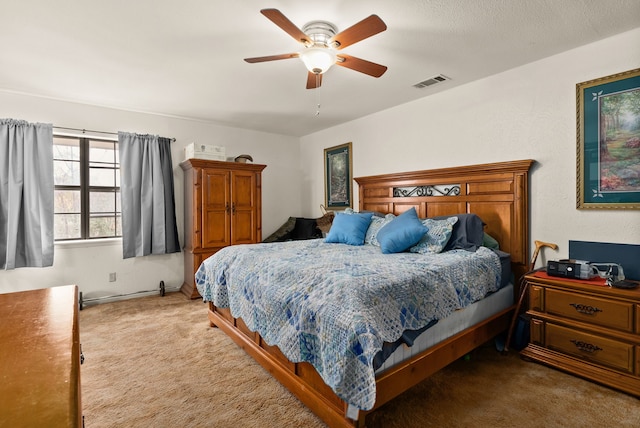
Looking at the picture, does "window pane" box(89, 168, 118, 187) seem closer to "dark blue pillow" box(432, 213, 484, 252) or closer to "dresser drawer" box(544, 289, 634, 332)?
"dark blue pillow" box(432, 213, 484, 252)

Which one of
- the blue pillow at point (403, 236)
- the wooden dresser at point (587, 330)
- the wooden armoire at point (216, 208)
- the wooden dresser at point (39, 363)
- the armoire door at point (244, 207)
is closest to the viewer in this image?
the wooden dresser at point (39, 363)

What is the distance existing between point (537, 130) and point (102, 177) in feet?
16.5

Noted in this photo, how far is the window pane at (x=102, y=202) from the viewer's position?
4.09 meters

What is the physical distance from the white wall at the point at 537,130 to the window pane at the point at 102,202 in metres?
3.89

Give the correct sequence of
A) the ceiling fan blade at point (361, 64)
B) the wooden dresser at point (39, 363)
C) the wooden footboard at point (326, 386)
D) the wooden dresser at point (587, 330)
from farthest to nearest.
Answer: the ceiling fan blade at point (361, 64)
the wooden dresser at point (587, 330)
the wooden footboard at point (326, 386)
the wooden dresser at point (39, 363)

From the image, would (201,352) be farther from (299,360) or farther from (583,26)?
(583,26)

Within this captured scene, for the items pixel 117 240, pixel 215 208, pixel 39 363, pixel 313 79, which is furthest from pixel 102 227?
pixel 39 363

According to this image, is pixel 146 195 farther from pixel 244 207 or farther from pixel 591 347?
pixel 591 347

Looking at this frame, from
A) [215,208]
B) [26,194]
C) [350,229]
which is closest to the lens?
[350,229]

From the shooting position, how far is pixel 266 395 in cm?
206

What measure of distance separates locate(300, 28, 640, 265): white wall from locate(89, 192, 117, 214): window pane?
3.89m

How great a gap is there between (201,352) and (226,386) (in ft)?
2.01

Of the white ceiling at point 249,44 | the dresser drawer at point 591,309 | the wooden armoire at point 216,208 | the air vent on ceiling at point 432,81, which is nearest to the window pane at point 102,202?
the wooden armoire at point 216,208

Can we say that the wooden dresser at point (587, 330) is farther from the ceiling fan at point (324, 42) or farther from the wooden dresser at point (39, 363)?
the wooden dresser at point (39, 363)
